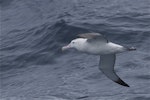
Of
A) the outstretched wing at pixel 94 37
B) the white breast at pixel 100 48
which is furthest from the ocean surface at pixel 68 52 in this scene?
the outstretched wing at pixel 94 37

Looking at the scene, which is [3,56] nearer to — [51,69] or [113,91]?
[51,69]

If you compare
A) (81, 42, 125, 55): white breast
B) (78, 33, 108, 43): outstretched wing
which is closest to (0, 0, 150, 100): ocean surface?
(81, 42, 125, 55): white breast

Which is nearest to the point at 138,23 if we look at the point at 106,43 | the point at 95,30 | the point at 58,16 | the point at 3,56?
the point at 95,30

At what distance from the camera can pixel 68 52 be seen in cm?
2328

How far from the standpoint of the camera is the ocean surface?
21.1m

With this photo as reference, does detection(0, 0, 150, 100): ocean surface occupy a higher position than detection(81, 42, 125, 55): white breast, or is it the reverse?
detection(81, 42, 125, 55): white breast

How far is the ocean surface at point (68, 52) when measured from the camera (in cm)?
2112

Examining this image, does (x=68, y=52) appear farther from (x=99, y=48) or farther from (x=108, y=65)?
(x=99, y=48)

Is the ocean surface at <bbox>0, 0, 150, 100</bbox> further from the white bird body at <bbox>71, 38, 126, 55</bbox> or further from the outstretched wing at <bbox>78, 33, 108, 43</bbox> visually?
the outstretched wing at <bbox>78, 33, 108, 43</bbox>

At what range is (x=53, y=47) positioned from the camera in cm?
2353

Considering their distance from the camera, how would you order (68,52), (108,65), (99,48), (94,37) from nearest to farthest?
(94,37), (99,48), (108,65), (68,52)

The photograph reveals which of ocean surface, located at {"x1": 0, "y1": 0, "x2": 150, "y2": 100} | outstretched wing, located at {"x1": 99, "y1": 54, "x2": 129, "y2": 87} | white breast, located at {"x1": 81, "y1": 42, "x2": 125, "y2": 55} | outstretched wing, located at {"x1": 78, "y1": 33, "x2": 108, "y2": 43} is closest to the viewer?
outstretched wing, located at {"x1": 78, "y1": 33, "x2": 108, "y2": 43}

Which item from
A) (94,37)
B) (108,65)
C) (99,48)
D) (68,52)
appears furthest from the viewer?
(68,52)

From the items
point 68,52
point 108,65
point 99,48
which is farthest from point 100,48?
point 68,52
